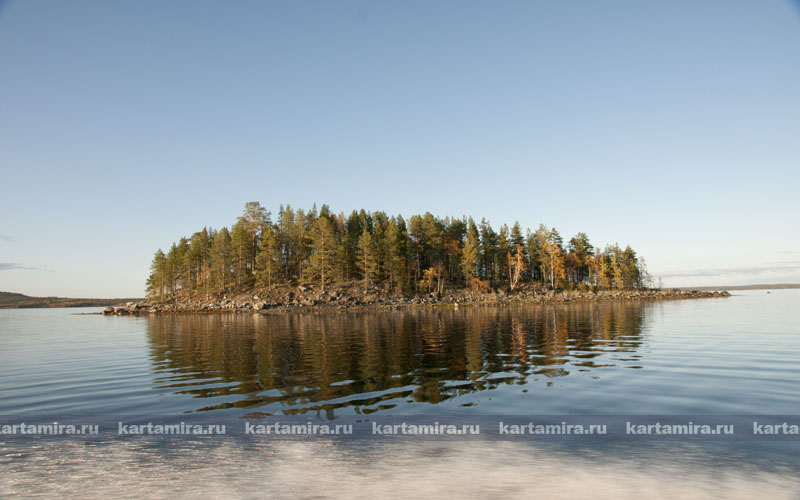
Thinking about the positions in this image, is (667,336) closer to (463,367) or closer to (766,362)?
(766,362)

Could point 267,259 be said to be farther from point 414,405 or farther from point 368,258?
point 414,405

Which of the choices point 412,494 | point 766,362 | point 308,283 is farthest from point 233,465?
point 308,283

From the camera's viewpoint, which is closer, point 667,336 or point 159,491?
point 159,491

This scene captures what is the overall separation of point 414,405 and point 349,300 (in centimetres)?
8179

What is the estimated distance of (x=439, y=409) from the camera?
10.4 m

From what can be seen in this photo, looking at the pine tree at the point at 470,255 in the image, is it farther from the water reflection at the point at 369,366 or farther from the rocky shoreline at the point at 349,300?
the water reflection at the point at 369,366

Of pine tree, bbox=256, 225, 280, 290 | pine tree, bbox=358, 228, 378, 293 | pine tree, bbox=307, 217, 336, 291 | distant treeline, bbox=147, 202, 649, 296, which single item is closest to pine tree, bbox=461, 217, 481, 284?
distant treeline, bbox=147, 202, 649, 296

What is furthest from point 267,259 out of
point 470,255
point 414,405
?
point 414,405

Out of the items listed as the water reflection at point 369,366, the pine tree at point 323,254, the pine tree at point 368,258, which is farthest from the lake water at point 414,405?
the pine tree at point 368,258

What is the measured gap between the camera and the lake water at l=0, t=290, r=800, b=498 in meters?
6.16

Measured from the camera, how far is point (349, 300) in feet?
300

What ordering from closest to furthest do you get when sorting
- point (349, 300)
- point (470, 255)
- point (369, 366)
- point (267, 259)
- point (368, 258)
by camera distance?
point (369, 366)
point (349, 300)
point (368, 258)
point (267, 259)
point (470, 255)

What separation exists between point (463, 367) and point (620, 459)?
9.73 meters

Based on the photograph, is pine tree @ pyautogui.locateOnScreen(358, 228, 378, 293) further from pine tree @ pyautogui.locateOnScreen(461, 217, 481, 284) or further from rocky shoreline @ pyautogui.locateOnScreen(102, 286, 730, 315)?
pine tree @ pyautogui.locateOnScreen(461, 217, 481, 284)
